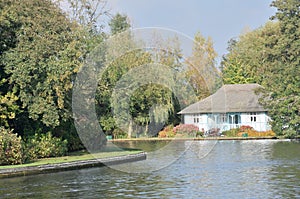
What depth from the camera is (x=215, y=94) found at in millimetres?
73625

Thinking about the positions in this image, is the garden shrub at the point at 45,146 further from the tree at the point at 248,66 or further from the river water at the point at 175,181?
the tree at the point at 248,66

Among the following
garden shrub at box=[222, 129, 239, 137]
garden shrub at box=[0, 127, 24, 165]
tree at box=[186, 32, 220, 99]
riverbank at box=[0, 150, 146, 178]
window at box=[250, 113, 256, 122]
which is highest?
tree at box=[186, 32, 220, 99]

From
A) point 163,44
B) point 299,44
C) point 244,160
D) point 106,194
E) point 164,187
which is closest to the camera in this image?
point 106,194

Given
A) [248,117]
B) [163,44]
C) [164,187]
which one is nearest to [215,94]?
[248,117]

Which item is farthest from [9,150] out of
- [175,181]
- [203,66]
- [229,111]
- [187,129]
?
[203,66]

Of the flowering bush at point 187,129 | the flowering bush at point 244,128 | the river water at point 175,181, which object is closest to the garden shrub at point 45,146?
the river water at point 175,181

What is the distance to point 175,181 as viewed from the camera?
25016 mm

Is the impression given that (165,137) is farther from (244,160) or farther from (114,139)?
(244,160)

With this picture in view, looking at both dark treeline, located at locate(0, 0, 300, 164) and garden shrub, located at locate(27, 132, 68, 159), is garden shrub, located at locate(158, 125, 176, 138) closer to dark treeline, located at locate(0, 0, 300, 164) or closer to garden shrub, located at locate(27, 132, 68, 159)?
→ dark treeline, located at locate(0, 0, 300, 164)

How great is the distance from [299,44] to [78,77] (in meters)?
28.7

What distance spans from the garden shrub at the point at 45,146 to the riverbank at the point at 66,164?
822 mm

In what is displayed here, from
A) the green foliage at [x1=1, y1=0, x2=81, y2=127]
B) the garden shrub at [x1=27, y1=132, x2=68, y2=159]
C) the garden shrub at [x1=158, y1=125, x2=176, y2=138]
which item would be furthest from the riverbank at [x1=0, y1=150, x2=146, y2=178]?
the garden shrub at [x1=158, y1=125, x2=176, y2=138]

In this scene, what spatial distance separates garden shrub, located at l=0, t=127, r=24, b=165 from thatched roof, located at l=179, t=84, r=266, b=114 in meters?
39.5

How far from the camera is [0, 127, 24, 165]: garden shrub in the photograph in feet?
97.5
